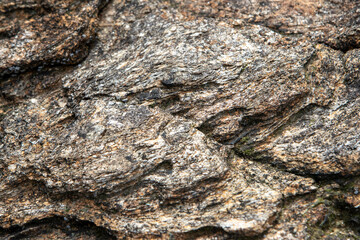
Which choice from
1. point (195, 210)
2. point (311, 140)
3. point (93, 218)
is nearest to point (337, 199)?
point (311, 140)

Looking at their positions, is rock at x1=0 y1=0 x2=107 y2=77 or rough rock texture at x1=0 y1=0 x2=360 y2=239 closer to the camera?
rough rock texture at x1=0 y1=0 x2=360 y2=239

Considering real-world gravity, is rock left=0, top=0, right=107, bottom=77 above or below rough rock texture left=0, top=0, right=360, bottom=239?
above

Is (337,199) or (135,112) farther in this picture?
(135,112)

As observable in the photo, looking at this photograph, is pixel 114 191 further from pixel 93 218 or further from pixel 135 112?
pixel 135 112

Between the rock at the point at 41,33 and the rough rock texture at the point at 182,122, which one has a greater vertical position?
the rock at the point at 41,33

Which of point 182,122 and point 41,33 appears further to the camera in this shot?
point 41,33

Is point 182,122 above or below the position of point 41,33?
below

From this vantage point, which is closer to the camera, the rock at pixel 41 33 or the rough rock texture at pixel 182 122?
the rough rock texture at pixel 182 122

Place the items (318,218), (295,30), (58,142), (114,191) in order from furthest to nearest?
(295,30), (58,142), (114,191), (318,218)
